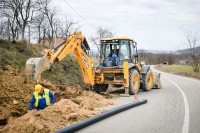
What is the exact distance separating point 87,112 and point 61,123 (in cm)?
161

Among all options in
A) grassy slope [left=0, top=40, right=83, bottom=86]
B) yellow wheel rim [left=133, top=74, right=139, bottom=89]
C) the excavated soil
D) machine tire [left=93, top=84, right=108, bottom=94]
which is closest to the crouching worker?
the excavated soil

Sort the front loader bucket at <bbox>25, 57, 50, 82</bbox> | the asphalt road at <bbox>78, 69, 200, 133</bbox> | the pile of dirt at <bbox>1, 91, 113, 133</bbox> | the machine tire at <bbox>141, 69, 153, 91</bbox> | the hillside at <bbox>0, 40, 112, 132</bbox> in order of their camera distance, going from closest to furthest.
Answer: the pile of dirt at <bbox>1, 91, 113, 133</bbox>, the asphalt road at <bbox>78, 69, 200, 133</bbox>, the hillside at <bbox>0, 40, 112, 132</bbox>, the front loader bucket at <bbox>25, 57, 50, 82</bbox>, the machine tire at <bbox>141, 69, 153, 91</bbox>

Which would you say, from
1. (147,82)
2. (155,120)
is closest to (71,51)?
(155,120)

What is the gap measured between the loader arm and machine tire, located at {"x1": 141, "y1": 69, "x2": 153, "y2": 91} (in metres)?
3.87

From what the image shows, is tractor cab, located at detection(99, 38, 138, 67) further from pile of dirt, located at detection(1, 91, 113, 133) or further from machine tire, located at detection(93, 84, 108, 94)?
pile of dirt, located at detection(1, 91, 113, 133)

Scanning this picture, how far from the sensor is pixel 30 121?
27.4 ft

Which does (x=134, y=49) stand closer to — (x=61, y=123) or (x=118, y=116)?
(x=118, y=116)

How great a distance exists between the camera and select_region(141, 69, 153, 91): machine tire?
18859 mm

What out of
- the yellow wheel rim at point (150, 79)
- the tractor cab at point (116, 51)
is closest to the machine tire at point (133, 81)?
the tractor cab at point (116, 51)

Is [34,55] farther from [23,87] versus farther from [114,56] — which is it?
[23,87]

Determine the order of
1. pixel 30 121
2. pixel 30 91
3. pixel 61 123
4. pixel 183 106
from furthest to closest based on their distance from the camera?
pixel 30 91
pixel 183 106
pixel 61 123
pixel 30 121

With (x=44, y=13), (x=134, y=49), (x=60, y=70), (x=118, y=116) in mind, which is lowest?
(x=118, y=116)

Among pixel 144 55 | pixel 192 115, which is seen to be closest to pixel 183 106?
pixel 192 115

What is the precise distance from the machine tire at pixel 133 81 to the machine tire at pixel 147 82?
1394 mm
